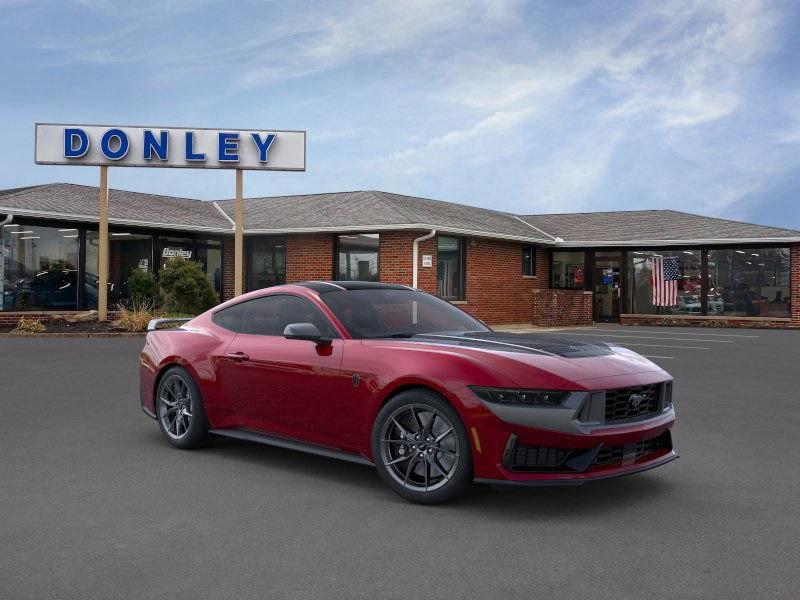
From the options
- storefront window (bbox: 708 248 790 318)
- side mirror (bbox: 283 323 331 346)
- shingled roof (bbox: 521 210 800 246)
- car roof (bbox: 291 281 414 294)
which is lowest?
side mirror (bbox: 283 323 331 346)

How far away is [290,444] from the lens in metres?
6.03

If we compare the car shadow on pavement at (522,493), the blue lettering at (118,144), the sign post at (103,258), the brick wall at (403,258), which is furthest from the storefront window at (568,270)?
the car shadow on pavement at (522,493)

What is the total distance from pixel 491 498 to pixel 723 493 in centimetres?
159

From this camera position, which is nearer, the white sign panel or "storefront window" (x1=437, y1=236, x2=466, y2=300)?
the white sign panel

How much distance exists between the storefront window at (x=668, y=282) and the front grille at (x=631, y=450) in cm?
2546

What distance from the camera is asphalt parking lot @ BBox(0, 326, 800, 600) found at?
12.5 feet

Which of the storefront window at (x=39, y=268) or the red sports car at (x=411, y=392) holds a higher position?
the storefront window at (x=39, y=268)

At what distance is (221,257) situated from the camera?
29.0m

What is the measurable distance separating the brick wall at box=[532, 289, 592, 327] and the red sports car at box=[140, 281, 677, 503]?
2168 cm

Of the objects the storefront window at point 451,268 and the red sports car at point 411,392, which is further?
the storefront window at point 451,268

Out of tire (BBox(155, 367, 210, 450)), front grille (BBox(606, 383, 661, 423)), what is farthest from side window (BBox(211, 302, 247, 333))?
front grille (BBox(606, 383, 661, 423))

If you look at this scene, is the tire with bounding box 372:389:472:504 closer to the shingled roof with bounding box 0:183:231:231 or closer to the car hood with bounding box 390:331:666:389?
the car hood with bounding box 390:331:666:389

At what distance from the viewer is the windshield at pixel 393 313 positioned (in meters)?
6.00

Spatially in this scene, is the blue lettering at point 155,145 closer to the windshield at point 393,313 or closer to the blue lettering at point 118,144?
the blue lettering at point 118,144
